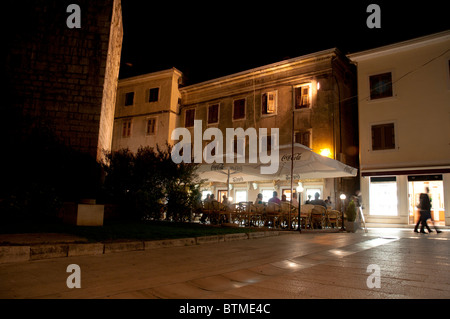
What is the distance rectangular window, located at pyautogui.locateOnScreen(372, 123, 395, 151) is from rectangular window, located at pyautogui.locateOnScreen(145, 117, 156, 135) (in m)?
15.4

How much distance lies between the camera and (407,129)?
55.1 feet

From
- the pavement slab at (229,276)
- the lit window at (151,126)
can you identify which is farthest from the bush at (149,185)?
the lit window at (151,126)

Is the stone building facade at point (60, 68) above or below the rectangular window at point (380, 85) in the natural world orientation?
below

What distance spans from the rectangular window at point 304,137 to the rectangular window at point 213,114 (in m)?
6.21

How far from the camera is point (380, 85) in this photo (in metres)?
17.9

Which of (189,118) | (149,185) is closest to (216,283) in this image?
(149,185)

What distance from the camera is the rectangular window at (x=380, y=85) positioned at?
57.9ft

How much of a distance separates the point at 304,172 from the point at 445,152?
8538 mm

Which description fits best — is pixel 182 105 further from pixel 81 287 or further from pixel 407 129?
pixel 81 287

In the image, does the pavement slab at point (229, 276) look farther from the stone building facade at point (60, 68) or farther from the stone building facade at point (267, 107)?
the stone building facade at point (267, 107)

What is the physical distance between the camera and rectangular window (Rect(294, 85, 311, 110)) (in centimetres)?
1948

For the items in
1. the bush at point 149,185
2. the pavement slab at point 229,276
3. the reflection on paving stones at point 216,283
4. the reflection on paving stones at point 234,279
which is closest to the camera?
the pavement slab at point 229,276

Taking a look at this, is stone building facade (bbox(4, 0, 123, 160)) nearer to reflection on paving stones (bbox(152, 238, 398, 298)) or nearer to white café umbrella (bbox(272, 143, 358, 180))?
white café umbrella (bbox(272, 143, 358, 180))

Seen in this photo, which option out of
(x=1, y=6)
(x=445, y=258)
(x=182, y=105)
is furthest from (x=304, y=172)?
(x=182, y=105)
